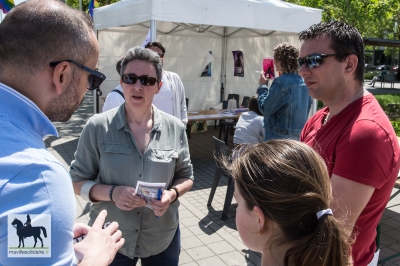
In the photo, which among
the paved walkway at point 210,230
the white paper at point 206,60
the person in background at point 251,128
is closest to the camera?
the paved walkway at point 210,230

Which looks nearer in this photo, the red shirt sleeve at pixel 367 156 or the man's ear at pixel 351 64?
the red shirt sleeve at pixel 367 156

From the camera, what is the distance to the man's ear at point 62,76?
118cm

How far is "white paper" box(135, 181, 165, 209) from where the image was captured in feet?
6.36

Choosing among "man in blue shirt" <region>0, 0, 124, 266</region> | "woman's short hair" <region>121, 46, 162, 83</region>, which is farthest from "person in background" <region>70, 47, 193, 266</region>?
"man in blue shirt" <region>0, 0, 124, 266</region>

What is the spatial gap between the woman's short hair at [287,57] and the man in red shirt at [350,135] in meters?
2.20

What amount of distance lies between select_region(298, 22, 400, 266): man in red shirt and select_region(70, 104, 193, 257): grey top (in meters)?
0.87

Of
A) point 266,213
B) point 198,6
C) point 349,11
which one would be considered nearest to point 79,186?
point 266,213

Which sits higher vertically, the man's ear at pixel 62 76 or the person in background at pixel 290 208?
the man's ear at pixel 62 76

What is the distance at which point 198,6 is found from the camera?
616 centimetres

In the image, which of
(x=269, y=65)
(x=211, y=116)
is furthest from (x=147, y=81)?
(x=269, y=65)

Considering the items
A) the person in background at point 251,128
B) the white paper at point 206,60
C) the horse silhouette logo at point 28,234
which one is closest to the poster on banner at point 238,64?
the white paper at point 206,60

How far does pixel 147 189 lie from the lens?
195 cm

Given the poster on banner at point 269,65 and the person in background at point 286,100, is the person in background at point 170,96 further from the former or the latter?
the poster on banner at point 269,65

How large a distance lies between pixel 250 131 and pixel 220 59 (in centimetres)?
593
